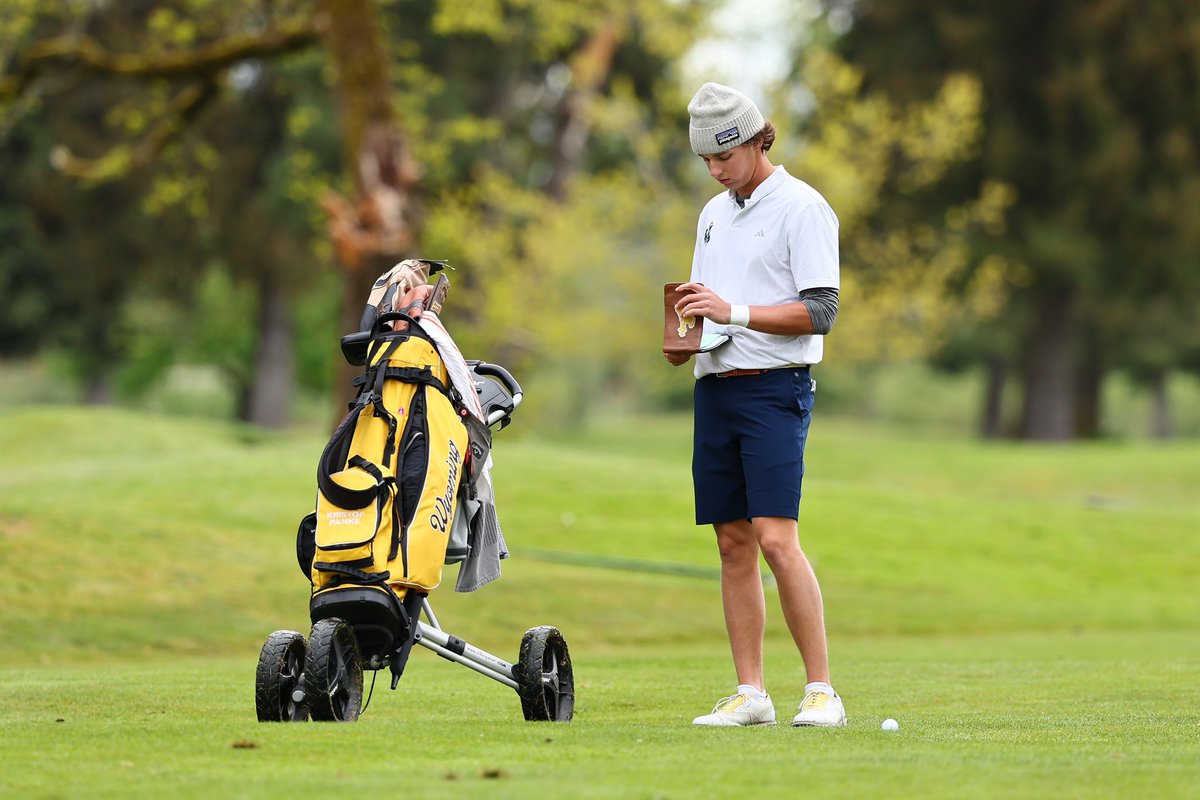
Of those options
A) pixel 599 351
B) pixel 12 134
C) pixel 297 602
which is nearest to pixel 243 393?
pixel 12 134

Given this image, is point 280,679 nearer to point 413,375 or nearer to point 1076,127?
point 413,375

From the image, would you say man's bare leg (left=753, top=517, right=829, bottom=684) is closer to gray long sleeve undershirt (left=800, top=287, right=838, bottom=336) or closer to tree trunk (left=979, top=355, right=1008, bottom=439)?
gray long sleeve undershirt (left=800, top=287, right=838, bottom=336)

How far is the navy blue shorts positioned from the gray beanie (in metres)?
0.84

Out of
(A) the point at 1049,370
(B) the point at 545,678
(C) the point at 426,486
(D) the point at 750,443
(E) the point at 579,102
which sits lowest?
(B) the point at 545,678

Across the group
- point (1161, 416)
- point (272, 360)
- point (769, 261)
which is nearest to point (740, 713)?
point (769, 261)

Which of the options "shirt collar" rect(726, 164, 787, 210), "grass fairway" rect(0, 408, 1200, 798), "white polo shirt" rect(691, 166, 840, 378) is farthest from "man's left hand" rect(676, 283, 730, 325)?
"grass fairway" rect(0, 408, 1200, 798)

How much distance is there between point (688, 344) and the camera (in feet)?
20.7

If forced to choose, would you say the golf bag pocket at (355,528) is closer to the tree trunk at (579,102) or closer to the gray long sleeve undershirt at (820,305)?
the gray long sleeve undershirt at (820,305)

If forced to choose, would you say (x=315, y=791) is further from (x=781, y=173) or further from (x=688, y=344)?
(x=781, y=173)

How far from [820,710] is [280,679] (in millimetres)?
1849

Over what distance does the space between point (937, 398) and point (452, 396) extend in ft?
213

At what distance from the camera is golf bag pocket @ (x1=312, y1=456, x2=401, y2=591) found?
19.4 feet

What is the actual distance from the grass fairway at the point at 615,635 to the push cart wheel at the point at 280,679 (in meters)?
0.17

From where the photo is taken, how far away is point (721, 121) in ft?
20.9
